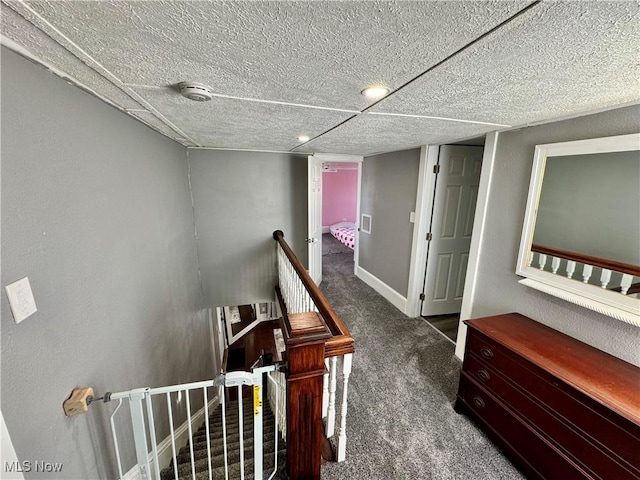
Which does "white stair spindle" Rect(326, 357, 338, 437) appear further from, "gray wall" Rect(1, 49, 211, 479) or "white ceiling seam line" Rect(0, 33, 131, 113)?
"white ceiling seam line" Rect(0, 33, 131, 113)

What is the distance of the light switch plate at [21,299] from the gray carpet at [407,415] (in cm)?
153

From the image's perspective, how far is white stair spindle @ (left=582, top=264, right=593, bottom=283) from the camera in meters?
1.44

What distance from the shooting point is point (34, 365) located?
806mm

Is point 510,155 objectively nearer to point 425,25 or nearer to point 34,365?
point 425,25

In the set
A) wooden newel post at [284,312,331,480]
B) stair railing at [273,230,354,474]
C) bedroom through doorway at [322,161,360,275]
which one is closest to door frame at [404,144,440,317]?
stair railing at [273,230,354,474]

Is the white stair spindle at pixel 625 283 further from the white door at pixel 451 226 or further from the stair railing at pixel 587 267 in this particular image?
the white door at pixel 451 226

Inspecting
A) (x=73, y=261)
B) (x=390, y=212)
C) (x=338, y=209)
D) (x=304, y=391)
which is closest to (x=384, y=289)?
(x=390, y=212)

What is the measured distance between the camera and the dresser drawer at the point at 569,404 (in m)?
Result: 1.03

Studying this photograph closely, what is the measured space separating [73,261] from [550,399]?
2332 millimetres

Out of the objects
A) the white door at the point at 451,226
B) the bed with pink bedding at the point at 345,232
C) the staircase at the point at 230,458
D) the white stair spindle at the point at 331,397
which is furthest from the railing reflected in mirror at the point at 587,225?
the bed with pink bedding at the point at 345,232

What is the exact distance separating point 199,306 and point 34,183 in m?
2.60

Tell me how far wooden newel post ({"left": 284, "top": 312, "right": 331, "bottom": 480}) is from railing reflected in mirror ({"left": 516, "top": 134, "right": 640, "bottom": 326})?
156 centimetres

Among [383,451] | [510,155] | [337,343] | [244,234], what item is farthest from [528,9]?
[244,234]

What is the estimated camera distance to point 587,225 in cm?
148
